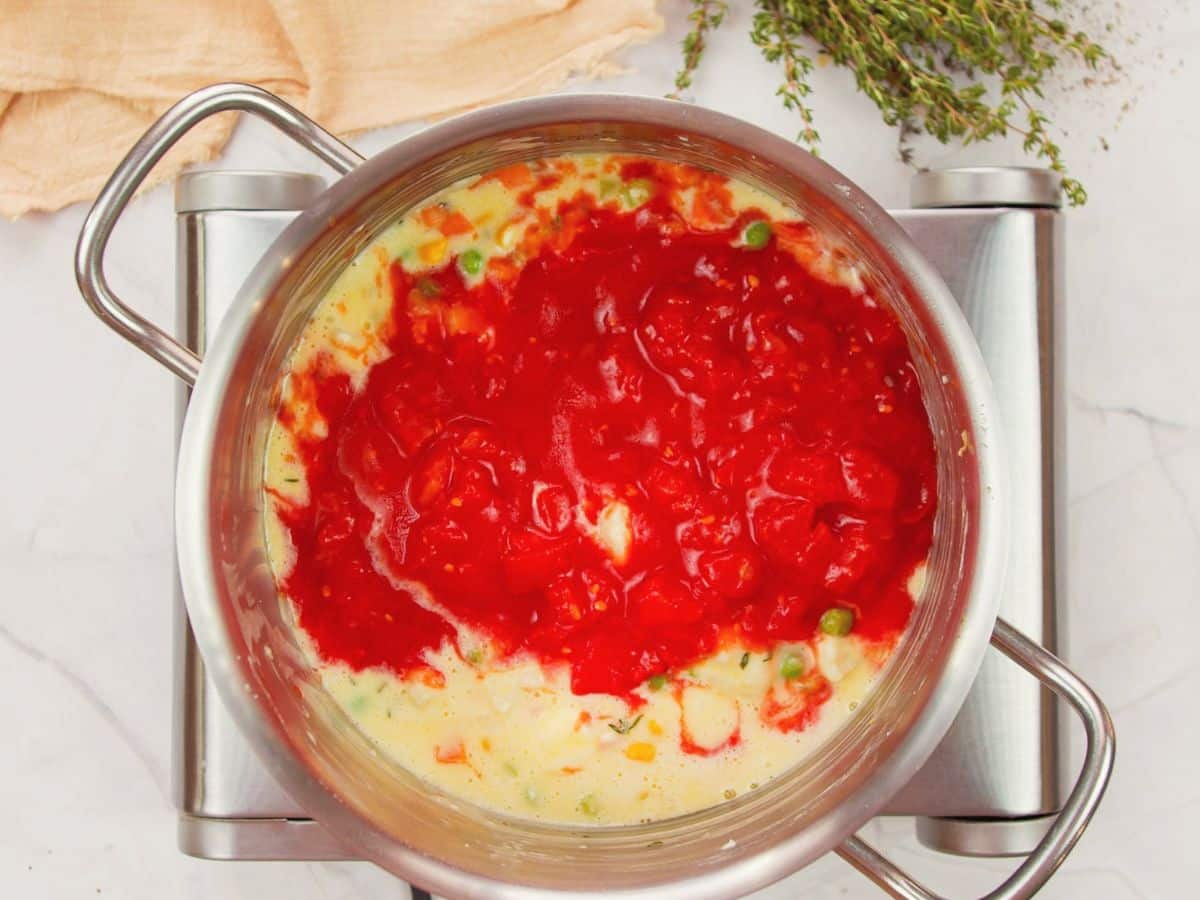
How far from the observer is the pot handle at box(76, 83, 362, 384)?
3.82 ft

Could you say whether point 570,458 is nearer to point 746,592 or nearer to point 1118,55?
point 746,592

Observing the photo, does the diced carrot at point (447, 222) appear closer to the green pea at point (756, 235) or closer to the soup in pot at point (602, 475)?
the soup in pot at point (602, 475)

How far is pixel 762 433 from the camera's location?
1.24m

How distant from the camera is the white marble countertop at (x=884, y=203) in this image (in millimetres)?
1513

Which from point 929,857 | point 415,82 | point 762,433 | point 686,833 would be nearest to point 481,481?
point 762,433

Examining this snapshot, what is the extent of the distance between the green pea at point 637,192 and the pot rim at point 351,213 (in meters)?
0.16

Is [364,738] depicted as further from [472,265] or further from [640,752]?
[472,265]

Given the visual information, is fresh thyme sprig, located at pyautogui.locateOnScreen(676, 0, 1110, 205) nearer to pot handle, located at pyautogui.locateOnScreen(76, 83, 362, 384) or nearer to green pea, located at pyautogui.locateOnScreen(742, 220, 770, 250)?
green pea, located at pyautogui.locateOnScreen(742, 220, 770, 250)

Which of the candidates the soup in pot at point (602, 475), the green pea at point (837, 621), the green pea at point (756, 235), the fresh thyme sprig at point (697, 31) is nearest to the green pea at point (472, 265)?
the soup in pot at point (602, 475)

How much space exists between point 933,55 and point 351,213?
76 centimetres

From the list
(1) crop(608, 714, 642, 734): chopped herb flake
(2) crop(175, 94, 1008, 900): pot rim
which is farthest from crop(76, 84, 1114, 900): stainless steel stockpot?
(1) crop(608, 714, 642, 734): chopped herb flake

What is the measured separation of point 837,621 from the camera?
1.26 metres

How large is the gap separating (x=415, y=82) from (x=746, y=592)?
741mm

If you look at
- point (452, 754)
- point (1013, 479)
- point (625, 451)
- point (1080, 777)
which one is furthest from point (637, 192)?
point (1080, 777)
